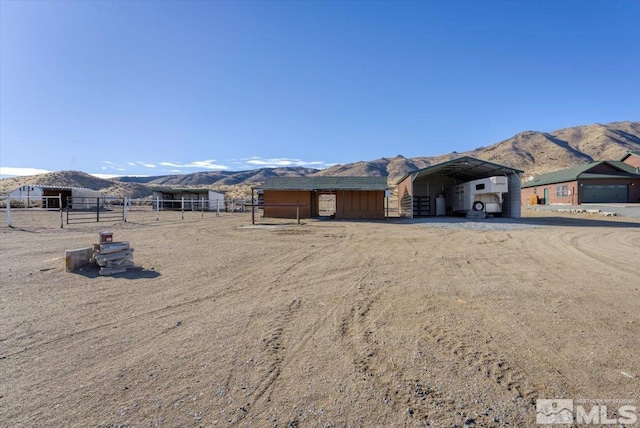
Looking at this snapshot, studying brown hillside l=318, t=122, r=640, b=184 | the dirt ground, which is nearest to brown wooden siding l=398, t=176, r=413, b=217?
the dirt ground

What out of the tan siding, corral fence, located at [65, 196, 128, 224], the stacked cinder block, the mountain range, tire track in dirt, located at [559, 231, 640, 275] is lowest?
tire track in dirt, located at [559, 231, 640, 275]

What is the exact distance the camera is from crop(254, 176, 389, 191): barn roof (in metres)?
24.0

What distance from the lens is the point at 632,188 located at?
1366 inches

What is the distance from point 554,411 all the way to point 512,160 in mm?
116721

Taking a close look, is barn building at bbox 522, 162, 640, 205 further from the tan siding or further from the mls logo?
the mls logo

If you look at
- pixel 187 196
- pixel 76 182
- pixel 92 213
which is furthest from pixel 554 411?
pixel 76 182

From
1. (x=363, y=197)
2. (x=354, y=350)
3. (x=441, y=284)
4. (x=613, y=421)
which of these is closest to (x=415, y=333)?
(x=354, y=350)

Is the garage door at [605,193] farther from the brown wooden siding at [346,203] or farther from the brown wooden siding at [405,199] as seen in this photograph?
the brown wooden siding at [346,203]

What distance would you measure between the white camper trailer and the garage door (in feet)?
57.5

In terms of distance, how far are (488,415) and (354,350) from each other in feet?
4.60

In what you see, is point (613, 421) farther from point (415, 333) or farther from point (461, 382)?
point (415, 333)

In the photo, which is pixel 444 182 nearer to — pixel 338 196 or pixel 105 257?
pixel 338 196

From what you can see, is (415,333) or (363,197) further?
(363,197)

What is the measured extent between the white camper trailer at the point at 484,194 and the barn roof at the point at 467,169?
1.11 meters
